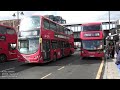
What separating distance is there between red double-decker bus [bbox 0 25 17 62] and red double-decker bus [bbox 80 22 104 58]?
7.47 m

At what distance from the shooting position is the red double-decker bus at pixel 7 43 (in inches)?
822

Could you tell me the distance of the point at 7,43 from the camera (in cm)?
2166

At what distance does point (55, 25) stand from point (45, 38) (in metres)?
3.75

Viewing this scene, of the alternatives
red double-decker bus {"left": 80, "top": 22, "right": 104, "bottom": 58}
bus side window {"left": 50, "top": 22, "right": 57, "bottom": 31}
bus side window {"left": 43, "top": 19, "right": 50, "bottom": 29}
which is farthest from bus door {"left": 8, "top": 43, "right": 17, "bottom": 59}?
red double-decker bus {"left": 80, "top": 22, "right": 104, "bottom": 58}

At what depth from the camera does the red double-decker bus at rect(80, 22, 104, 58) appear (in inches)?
850

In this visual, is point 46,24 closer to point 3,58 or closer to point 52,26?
point 52,26

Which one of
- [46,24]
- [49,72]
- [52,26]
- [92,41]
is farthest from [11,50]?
[49,72]

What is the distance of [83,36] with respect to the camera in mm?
22047

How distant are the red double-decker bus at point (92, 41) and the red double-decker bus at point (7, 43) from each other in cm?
747

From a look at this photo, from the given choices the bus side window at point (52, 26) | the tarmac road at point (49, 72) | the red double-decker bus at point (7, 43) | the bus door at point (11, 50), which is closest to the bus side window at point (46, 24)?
the bus side window at point (52, 26)

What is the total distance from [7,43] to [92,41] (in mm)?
8677

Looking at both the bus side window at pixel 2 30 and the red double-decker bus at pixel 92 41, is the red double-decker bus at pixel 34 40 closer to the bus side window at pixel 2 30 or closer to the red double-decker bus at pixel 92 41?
the bus side window at pixel 2 30
